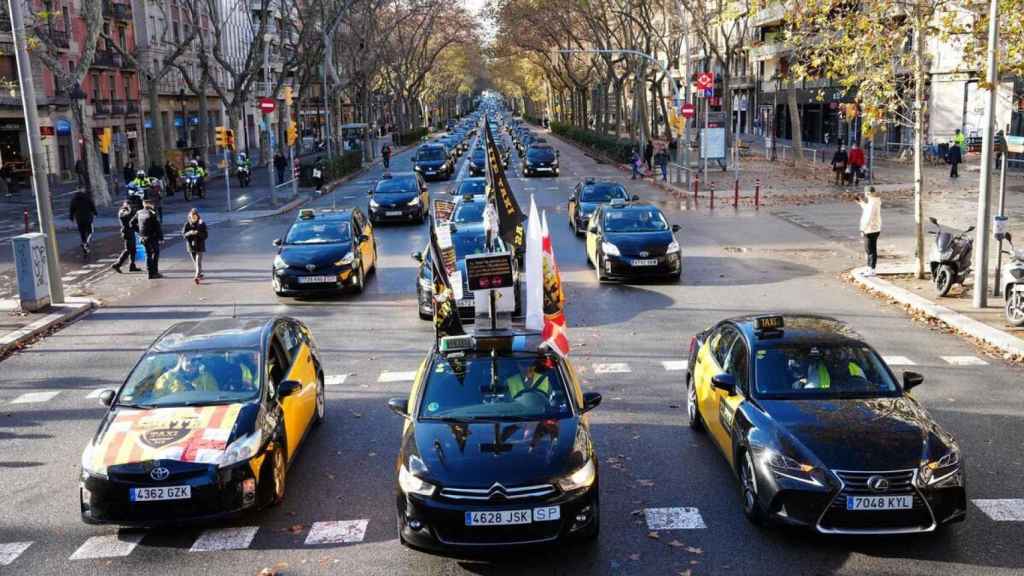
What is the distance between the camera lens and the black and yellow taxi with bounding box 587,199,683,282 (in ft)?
61.8

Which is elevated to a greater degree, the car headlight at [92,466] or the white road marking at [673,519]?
the car headlight at [92,466]

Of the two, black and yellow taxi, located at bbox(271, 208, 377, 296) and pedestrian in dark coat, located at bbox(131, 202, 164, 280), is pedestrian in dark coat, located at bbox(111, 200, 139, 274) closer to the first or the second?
pedestrian in dark coat, located at bbox(131, 202, 164, 280)

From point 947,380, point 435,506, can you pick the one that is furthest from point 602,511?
point 947,380

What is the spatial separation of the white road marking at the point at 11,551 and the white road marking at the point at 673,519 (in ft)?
16.1

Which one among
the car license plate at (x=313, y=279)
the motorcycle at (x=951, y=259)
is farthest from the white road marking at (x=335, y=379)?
the motorcycle at (x=951, y=259)

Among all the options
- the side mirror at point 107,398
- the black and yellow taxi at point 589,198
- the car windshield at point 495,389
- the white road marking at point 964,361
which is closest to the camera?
the car windshield at point 495,389

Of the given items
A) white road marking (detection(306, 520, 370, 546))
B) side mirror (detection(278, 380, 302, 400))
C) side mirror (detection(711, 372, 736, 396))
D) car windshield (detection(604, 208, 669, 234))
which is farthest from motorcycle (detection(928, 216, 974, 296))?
white road marking (detection(306, 520, 370, 546))

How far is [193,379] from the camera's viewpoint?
8945 millimetres

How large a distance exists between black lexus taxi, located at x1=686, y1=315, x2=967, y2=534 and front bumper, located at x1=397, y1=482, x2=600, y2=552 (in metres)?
1.52

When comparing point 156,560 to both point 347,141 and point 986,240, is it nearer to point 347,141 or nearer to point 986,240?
point 986,240

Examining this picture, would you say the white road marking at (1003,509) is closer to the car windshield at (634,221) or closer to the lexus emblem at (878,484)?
the lexus emblem at (878,484)

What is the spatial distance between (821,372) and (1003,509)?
176 cm

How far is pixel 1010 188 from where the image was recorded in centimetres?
3462

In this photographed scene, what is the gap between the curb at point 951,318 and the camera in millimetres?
13305
